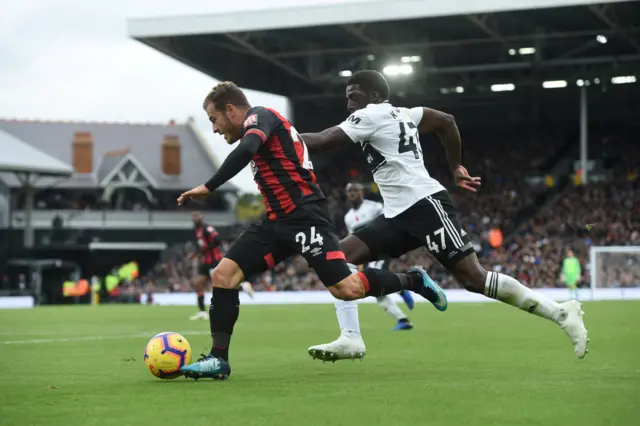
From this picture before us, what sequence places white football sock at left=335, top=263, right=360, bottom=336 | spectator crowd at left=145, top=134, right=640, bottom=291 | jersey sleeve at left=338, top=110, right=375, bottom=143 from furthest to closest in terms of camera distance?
spectator crowd at left=145, top=134, right=640, bottom=291 < white football sock at left=335, top=263, right=360, bottom=336 < jersey sleeve at left=338, top=110, right=375, bottom=143

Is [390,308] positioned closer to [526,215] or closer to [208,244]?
[208,244]

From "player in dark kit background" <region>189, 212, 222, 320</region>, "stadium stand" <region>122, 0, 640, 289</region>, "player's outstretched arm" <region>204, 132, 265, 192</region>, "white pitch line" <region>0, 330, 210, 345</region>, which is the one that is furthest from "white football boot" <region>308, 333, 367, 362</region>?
"stadium stand" <region>122, 0, 640, 289</region>

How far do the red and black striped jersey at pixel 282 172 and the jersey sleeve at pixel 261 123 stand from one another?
0.09ft

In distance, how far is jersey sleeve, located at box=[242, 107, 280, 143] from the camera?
7.21 meters

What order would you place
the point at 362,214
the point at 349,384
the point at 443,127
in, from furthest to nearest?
1. the point at 362,214
2. the point at 443,127
3. the point at 349,384

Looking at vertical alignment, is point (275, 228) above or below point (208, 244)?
below

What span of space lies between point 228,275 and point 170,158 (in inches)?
2414

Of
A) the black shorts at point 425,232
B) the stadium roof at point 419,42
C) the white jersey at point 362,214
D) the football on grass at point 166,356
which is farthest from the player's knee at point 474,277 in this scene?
the stadium roof at point 419,42

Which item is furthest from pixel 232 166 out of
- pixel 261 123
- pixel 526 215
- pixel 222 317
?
pixel 526 215

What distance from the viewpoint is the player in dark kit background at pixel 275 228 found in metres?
7.46

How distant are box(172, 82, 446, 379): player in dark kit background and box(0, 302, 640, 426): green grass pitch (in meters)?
0.58

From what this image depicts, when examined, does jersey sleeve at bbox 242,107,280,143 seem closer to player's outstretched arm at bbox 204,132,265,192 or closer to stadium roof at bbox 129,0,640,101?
player's outstretched arm at bbox 204,132,265,192

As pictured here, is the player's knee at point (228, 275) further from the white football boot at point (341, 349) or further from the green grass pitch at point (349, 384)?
the white football boot at point (341, 349)

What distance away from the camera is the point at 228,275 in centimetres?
752
